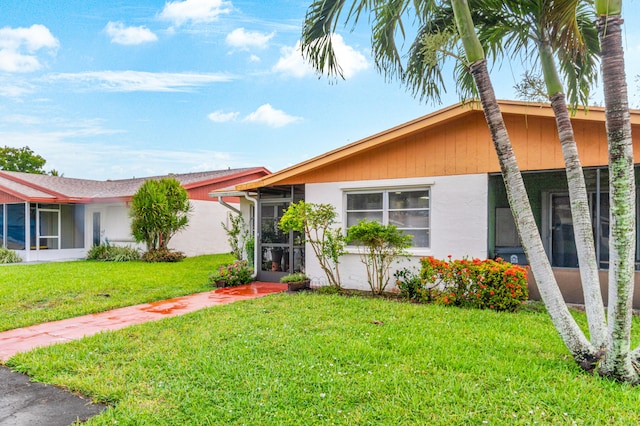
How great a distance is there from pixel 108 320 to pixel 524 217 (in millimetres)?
6802

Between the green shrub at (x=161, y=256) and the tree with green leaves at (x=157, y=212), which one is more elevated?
the tree with green leaves at (x=157, y=212)

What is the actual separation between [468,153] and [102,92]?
16.3 m

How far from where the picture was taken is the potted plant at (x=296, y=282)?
953 centimetres

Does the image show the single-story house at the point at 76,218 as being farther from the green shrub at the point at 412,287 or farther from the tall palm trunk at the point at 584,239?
the tall palm trunk at the point at 584,239

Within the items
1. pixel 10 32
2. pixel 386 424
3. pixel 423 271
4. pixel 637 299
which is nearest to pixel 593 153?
pixel 637 299

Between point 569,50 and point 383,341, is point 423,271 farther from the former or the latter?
point 569,50

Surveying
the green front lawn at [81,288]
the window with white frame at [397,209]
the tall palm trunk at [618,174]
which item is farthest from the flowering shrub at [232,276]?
the tall palm trunk at [618,174]

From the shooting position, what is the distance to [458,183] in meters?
8.32

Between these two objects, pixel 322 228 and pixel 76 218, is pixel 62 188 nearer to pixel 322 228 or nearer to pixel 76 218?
pixel 76 218

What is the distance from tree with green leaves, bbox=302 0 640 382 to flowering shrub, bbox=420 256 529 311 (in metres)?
2.88

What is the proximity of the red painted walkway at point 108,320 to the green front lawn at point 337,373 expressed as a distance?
1.94ft

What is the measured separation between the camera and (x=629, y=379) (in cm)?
377

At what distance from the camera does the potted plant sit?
31.3 ft

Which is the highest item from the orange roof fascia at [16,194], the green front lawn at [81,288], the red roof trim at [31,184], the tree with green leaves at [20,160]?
the tree with green leaves at [20,160]
